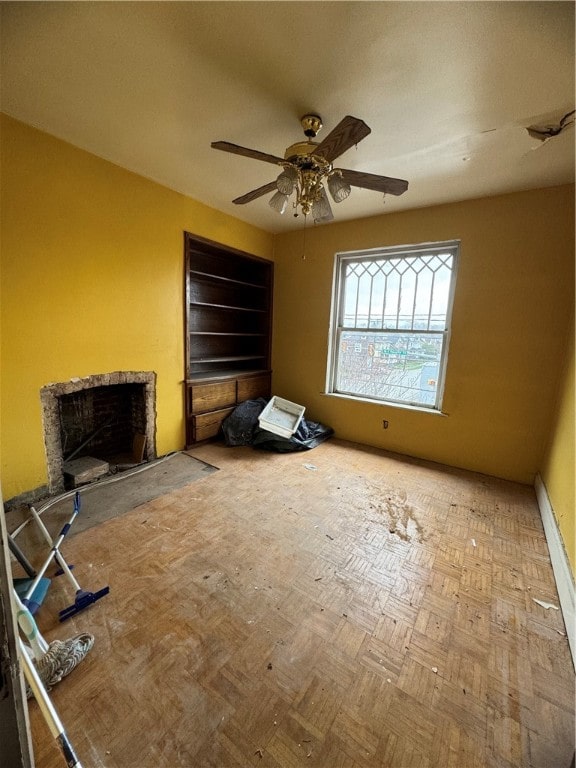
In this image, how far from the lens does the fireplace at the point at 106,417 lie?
282 centimetres

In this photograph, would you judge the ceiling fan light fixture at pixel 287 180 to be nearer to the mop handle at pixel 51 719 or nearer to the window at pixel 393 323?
the window at pixel 393 323

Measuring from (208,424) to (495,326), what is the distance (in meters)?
3.25

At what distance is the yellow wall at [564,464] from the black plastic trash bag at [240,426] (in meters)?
2.86

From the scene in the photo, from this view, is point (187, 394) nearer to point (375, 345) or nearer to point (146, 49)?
point (375, 345)

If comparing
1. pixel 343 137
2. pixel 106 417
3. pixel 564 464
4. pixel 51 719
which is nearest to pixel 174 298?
pixel 106 417

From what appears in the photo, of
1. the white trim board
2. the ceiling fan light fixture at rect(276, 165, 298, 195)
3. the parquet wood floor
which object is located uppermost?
the ceiling fan light fixture at rect(276, 165, 298, 195)

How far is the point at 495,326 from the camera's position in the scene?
3.01 metres

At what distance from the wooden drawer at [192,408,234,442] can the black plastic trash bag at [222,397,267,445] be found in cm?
7

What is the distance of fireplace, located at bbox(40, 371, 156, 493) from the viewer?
282cm

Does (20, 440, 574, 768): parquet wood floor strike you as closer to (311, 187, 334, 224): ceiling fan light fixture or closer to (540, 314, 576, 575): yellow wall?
(540, 314, 576, 575): yellow wall

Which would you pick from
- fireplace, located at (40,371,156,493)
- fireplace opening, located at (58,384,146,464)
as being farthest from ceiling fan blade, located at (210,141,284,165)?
fireplace opening, located at (58,384,146,464)

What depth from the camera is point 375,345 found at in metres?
3.80

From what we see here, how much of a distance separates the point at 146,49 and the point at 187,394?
271 centimetres

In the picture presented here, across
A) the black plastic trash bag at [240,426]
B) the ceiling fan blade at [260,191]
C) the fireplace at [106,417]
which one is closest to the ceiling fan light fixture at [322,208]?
the ceiling fan blade at [260,191]
